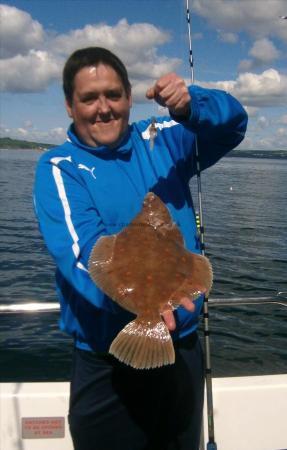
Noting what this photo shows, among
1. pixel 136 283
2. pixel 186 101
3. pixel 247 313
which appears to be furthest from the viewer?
pixel 247 313

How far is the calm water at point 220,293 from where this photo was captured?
9422 millimetres

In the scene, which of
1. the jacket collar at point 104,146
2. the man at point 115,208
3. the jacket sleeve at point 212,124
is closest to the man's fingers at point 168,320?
the man at point 115,208

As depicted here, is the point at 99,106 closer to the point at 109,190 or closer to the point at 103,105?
the point at 103,105

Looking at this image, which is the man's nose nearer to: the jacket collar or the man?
the man

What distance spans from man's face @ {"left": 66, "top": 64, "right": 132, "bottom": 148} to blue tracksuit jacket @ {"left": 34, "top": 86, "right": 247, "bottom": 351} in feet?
0.26

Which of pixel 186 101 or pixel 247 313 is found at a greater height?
pixel 186 101

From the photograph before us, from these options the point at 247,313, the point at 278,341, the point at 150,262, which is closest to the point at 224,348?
the point at 278,341

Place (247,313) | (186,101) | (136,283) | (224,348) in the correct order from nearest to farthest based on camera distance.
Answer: (136,283) → (186,101) → (224,348) → (247,313)

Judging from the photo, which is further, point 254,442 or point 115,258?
point 254,442

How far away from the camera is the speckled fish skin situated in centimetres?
255

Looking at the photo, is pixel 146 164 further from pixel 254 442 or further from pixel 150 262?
pixel 254 442

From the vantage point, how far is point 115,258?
2691 millimetres

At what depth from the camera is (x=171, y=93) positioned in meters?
2.84

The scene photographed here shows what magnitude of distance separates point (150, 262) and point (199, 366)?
3.46 feet
